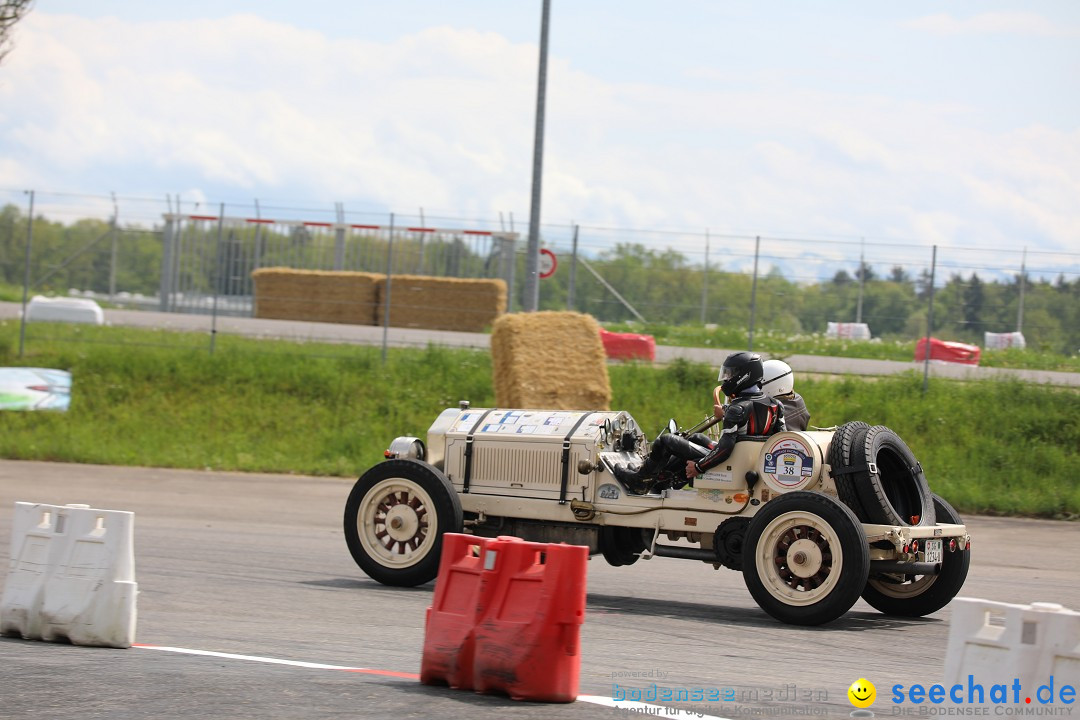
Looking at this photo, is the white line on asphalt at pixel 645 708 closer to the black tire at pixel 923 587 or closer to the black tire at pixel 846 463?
the black tire at pixel 846 463

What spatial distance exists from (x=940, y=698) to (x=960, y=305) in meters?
13.6

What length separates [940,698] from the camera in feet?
18.6

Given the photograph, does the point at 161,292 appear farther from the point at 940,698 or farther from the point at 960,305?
the point at 940,698

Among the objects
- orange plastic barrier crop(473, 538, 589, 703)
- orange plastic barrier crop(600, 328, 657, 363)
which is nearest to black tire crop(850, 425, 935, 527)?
orange plastic barrier crop(473, 538, 589, 703)

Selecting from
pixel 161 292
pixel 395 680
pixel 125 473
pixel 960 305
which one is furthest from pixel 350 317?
pixel 395 680

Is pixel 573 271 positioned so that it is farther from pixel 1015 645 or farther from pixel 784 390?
pixel 1015 645

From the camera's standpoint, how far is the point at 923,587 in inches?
343

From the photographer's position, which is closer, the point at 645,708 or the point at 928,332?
the point at 645,708

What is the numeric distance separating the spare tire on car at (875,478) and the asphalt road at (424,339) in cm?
647

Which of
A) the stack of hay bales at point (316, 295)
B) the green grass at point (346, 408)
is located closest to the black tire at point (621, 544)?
the green grass at point (346, 408)

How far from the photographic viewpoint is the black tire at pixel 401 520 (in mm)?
9078

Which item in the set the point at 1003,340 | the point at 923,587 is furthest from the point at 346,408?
the point at 923,587

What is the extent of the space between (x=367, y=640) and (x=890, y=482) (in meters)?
3.81

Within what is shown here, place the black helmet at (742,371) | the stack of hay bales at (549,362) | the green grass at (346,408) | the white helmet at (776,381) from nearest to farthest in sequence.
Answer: the black helmet at (742,371) → the white helmet at (776,381) → the green grass at (346,408) → the stack of hay bales at (549,362)
